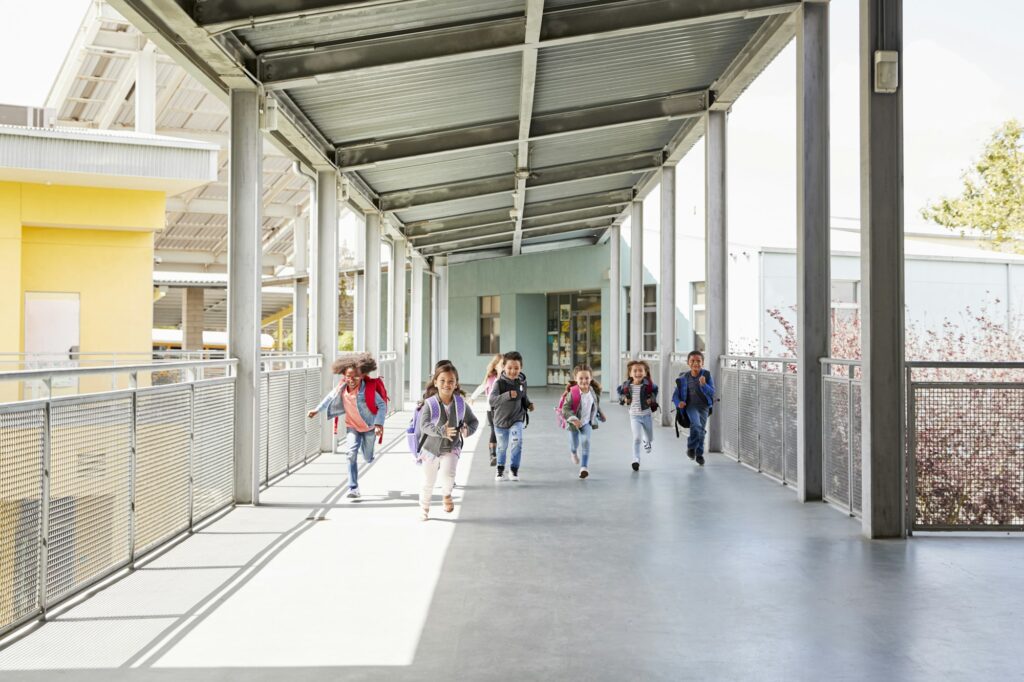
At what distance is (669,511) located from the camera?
852 cm

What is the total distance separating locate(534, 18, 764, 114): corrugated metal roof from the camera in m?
10.9

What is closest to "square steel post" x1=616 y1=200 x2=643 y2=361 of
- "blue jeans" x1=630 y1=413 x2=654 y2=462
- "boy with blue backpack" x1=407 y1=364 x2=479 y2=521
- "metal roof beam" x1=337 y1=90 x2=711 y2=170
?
"metal roof beam" x1=337 y1=90 x2=711 y2=170

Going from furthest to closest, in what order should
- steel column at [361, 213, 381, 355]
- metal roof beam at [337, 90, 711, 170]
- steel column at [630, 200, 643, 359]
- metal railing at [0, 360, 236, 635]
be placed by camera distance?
steel column at [630, 200, 643, 359] < steel column at [361, 213, 381, 355] < metal roof beam at [337, 90, 711, 170] < metal railing at [0, 360, 236, 635]

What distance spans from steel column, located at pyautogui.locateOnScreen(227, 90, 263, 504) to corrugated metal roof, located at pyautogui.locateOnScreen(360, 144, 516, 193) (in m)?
5.13

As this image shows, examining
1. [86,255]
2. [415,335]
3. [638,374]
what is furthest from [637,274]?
[86,255]

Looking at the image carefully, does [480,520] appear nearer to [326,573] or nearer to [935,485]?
[326,573]

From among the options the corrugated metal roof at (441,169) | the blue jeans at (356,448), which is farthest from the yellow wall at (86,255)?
the blue jeans at (356,448)

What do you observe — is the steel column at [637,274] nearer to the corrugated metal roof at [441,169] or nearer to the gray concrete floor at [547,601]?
the corrugated metal roof at [441,169]

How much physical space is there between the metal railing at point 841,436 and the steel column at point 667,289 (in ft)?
27.7

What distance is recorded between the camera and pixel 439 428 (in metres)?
8.25

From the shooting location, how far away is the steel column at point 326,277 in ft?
42.7

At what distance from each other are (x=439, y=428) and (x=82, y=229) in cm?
1633

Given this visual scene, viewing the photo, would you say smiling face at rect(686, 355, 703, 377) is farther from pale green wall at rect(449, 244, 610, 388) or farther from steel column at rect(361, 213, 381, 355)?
pale green wall at rect(449, 244, 610, 388)

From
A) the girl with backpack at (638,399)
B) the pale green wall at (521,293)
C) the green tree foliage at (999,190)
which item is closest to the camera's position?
the girl with backpack at (638,399)
